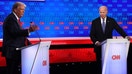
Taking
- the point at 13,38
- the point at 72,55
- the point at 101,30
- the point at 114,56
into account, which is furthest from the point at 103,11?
the point at 13,38

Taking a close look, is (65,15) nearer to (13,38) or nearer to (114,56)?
(114,56)

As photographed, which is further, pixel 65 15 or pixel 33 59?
pixel 65 15

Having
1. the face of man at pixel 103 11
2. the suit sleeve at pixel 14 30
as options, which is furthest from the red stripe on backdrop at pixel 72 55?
the suit sleeve at pixel 14 30

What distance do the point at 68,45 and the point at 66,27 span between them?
0.37 m

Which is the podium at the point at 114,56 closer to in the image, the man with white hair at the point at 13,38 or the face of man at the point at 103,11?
the face of man at the point at 103,11

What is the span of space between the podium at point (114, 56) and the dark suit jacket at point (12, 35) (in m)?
1.37

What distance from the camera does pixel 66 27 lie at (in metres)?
6.94

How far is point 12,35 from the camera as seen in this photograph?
4.77m

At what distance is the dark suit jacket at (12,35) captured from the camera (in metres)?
4.71

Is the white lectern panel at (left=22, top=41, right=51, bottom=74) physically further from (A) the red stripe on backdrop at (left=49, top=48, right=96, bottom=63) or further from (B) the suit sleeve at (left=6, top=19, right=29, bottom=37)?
(A) the red stripe on backdrop at (left=49, top=48, right=96, bottom=63)

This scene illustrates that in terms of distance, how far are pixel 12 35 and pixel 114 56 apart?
1.68m

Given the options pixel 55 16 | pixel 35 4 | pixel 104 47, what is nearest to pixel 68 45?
pixel 55 16

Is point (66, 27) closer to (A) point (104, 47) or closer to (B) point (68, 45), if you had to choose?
(B) point (68, 45)

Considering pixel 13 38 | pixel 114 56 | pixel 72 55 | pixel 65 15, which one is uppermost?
pixel 65 15
